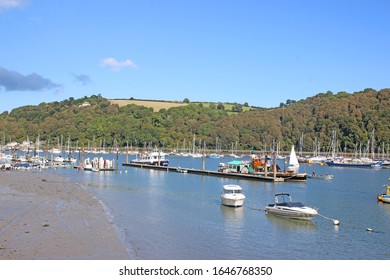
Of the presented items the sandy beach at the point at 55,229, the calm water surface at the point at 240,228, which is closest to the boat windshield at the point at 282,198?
the calm water surface at the point at 240,228

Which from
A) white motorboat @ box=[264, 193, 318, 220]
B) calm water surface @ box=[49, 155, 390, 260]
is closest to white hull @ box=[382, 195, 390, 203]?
calm water surface @ box=[49, 155, 390, 260]

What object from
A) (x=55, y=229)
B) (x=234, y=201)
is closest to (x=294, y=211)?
(x=234, y=201)

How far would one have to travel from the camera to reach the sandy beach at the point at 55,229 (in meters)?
24.6

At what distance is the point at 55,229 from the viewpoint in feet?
100

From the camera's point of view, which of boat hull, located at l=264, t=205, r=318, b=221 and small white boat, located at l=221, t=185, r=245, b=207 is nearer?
boat hull, located at l=264, t=205, r=318, b=221

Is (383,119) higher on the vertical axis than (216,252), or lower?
higher

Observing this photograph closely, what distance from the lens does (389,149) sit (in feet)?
605

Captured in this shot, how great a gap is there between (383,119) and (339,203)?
147987 millimetres

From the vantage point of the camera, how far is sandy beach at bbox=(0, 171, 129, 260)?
24.6 meters

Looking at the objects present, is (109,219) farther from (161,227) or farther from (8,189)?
Result: (8,189)

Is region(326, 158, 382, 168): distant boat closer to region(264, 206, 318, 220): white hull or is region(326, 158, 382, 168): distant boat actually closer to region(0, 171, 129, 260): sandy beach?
region(0, 171, 129, 260): sandy beach

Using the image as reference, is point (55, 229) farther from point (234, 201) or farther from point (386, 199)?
point (386, 199)
